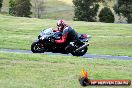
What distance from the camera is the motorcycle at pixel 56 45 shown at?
2267 cm

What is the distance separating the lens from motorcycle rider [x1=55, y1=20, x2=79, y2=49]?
2222 cm

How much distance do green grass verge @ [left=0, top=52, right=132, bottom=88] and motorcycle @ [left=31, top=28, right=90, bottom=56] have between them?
4042 millimetres

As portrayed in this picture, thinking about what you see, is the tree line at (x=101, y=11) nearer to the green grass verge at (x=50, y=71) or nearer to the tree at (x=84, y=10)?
the tree at (x=84, y=10)

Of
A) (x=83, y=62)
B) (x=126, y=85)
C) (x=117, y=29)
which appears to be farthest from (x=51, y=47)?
(x=117, y=29)

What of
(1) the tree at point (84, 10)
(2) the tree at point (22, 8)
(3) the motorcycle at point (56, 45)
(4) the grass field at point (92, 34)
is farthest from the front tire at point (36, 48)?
(2) the tree at point (22, 8)

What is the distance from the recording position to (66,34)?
22281mm

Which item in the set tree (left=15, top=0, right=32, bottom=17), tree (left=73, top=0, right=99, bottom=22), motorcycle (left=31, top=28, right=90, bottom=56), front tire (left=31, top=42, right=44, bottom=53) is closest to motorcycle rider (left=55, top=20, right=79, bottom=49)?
motorcycle (left=31, top=28, right=90, bottom=56)

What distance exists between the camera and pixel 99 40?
38.6 m

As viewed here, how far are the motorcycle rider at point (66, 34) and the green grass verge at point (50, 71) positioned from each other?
402 cm

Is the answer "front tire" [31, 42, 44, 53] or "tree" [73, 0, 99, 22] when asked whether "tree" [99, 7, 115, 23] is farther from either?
"front tire" [31, 42, 44, 53]

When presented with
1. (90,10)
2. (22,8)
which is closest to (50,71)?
(90,10)

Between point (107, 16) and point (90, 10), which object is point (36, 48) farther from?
point (90, 10)

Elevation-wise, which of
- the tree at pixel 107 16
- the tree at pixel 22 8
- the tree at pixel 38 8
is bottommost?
the tree at pixel 38 8

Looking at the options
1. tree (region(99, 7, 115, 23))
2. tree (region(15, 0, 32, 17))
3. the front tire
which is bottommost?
tree (region(15, 0, 32, 17))
